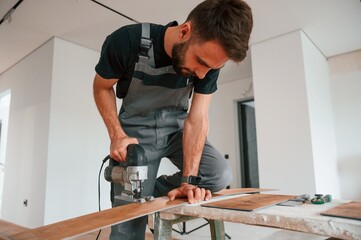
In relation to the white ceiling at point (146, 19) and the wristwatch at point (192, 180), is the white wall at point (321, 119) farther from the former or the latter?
the wristwatch at point (192, 180)

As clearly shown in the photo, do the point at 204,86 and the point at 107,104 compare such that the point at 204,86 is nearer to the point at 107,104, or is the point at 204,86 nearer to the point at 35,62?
the point at 107,104

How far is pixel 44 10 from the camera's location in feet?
8.88

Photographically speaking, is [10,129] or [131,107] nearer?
[131,107]

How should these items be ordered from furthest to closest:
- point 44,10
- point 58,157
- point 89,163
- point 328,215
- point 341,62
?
point 341,62 → point 89,163 → point 58,157 → point 44,10 → point 328,215

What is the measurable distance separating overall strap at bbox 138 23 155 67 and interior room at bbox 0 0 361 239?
1672 mm

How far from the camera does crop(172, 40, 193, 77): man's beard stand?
101cm

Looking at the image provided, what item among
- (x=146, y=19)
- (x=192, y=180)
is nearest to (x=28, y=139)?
(x=146, y=19)

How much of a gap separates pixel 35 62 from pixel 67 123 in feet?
3.37

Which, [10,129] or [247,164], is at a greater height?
[10,129]

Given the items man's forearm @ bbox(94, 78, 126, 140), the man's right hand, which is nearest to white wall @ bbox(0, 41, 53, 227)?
man's forearm @ bbox(94, 78, 126, 140)

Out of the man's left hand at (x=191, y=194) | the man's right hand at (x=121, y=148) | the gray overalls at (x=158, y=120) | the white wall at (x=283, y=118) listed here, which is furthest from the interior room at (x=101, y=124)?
the man's right hand at (x=121, y=148)

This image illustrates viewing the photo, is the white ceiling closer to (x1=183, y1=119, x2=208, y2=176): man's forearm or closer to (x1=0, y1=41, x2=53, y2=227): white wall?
(x1=0, y1=41, x2=53, y2=227): white wall

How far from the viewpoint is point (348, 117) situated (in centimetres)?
359

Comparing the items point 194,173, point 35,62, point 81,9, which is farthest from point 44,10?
point 194,173
